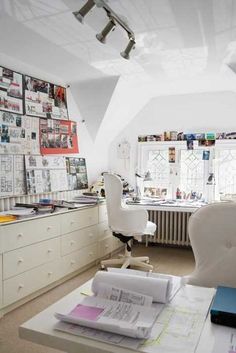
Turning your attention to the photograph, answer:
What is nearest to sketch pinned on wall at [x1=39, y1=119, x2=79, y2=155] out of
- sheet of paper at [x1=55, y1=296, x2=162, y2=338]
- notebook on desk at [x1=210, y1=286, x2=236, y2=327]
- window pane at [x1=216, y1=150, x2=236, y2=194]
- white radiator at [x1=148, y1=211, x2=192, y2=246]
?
white radiator at [x1=148, y1=211, x2=192, y2=246]

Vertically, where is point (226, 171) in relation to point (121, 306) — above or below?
above

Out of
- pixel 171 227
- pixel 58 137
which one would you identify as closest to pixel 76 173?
pixel 58 137

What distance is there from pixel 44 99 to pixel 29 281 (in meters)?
1.99

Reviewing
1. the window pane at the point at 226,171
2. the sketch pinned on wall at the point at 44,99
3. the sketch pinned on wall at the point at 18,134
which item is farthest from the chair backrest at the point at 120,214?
the window pane at the point at 226,171

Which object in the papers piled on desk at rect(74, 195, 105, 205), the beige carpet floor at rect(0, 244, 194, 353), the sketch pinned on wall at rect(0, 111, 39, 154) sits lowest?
the beige carpet floor at rect(0, 244, 194, 353)

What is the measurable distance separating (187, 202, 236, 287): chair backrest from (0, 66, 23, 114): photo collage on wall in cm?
228

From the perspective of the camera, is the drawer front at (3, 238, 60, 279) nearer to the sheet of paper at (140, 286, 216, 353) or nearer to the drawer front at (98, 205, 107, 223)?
the drawer front at (98, 205, 107, 223)

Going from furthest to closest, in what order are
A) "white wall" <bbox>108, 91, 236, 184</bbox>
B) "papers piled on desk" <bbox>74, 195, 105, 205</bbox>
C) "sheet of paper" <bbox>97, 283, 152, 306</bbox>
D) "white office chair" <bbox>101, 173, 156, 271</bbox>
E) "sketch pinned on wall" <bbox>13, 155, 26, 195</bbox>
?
"white wall" <bbox>108, 91, 236, 184</bbox> → "papers piled on desk" <bbox>74, 195, 105, 205</bbox> → "white office chair" <bbox>101, 173, 156, 271</bbox> → "sketch pinned on wall" <bbox>13, 155, 26, 195</bbox> → "sheet of paper" <bbox>97, 283, 152, 306</bbox>

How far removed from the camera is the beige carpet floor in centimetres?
216

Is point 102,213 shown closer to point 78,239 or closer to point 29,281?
point 78,239

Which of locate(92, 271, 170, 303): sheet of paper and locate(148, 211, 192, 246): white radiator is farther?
locate(148, 211, 192, 246): white radiator

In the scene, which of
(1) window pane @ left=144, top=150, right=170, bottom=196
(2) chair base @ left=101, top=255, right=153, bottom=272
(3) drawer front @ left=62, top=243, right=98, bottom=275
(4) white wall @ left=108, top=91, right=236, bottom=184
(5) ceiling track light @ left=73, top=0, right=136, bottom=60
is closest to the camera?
(5) ceiling track light @ left=73, top=0, right=136, bottom=60

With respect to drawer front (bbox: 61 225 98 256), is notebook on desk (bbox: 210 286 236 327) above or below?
above

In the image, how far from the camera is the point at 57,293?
3.02 meters
